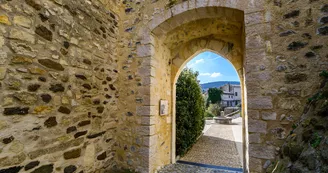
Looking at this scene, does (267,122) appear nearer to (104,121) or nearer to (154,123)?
(154,123)

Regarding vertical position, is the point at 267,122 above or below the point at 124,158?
above

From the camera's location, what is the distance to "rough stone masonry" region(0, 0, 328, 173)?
1518 millimetres

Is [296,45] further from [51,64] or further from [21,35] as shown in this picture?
→ [21,35]

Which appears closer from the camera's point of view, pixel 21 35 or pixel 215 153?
pixel 21 35

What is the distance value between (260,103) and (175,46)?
2361 mm

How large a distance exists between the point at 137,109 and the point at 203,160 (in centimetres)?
256

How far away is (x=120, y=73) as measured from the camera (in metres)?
2.99

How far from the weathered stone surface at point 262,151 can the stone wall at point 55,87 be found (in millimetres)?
2108

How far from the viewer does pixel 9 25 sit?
1.42 meters

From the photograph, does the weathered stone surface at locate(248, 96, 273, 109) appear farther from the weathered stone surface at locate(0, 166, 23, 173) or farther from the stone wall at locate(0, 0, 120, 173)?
the weathered stone surface at locate(0, 166, 23, 173)

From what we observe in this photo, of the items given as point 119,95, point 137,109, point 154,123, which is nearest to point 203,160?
point 154,123

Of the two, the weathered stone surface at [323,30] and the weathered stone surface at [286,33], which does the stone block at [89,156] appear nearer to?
the weathered stone surface at [286,33]

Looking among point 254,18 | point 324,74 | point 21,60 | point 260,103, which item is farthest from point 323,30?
point 21,60

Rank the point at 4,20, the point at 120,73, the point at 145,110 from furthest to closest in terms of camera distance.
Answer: the point at 120,73 → the point at 145,110 → the point at 4,20
